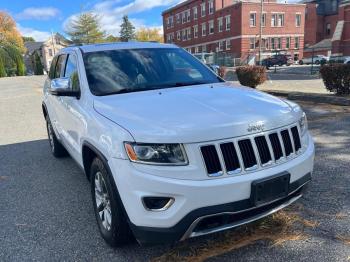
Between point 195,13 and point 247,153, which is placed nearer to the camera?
point 247,153

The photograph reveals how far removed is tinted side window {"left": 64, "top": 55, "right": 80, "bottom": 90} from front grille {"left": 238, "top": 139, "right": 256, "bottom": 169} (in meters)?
2.02

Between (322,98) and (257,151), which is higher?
(257,151)

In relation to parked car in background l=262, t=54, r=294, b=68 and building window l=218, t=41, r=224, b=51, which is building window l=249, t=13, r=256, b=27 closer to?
building window l=218, t=41, r=224, b=51

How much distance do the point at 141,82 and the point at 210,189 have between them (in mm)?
1748

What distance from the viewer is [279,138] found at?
282cm

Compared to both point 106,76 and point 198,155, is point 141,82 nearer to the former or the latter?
point 106,76

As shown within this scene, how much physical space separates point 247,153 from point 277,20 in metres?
56.2

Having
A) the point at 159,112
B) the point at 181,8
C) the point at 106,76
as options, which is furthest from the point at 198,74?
the point at 181,8

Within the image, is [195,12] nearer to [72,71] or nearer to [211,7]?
[211,7]

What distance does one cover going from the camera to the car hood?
2.52 meters

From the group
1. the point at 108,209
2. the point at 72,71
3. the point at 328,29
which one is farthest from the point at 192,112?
the point at 328,29

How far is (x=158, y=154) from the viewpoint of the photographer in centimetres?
251

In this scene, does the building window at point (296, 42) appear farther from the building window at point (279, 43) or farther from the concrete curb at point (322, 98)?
the concrete curb at point (322, 98)

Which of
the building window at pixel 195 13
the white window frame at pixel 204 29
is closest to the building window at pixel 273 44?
the white window frame at pixel 204 29
